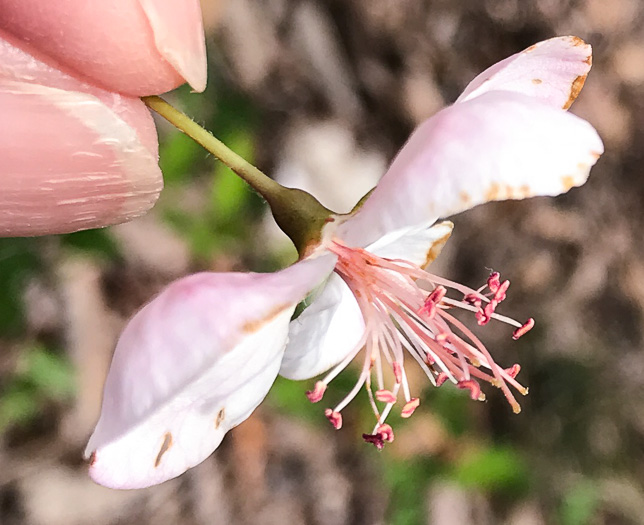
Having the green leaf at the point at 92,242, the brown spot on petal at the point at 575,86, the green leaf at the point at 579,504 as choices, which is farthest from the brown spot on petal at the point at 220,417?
the green leaf at the point at 579,504

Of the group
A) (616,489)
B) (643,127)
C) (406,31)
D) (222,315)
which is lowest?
(616,489)

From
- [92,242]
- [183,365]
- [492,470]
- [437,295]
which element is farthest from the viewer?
[492,470]

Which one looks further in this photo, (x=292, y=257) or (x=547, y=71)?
(x=292, y=257)

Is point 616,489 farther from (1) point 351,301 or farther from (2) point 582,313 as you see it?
(1) point 351,301

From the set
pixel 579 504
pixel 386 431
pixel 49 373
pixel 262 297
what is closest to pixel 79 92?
pixel 262 297

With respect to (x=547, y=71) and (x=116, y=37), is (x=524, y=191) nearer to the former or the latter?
(x=547, y=71)

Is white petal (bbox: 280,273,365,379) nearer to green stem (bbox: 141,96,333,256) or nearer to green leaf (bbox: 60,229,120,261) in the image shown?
green stem (bbox: 141,96,333,256)

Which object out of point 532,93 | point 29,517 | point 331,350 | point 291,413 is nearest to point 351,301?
point 331,350
